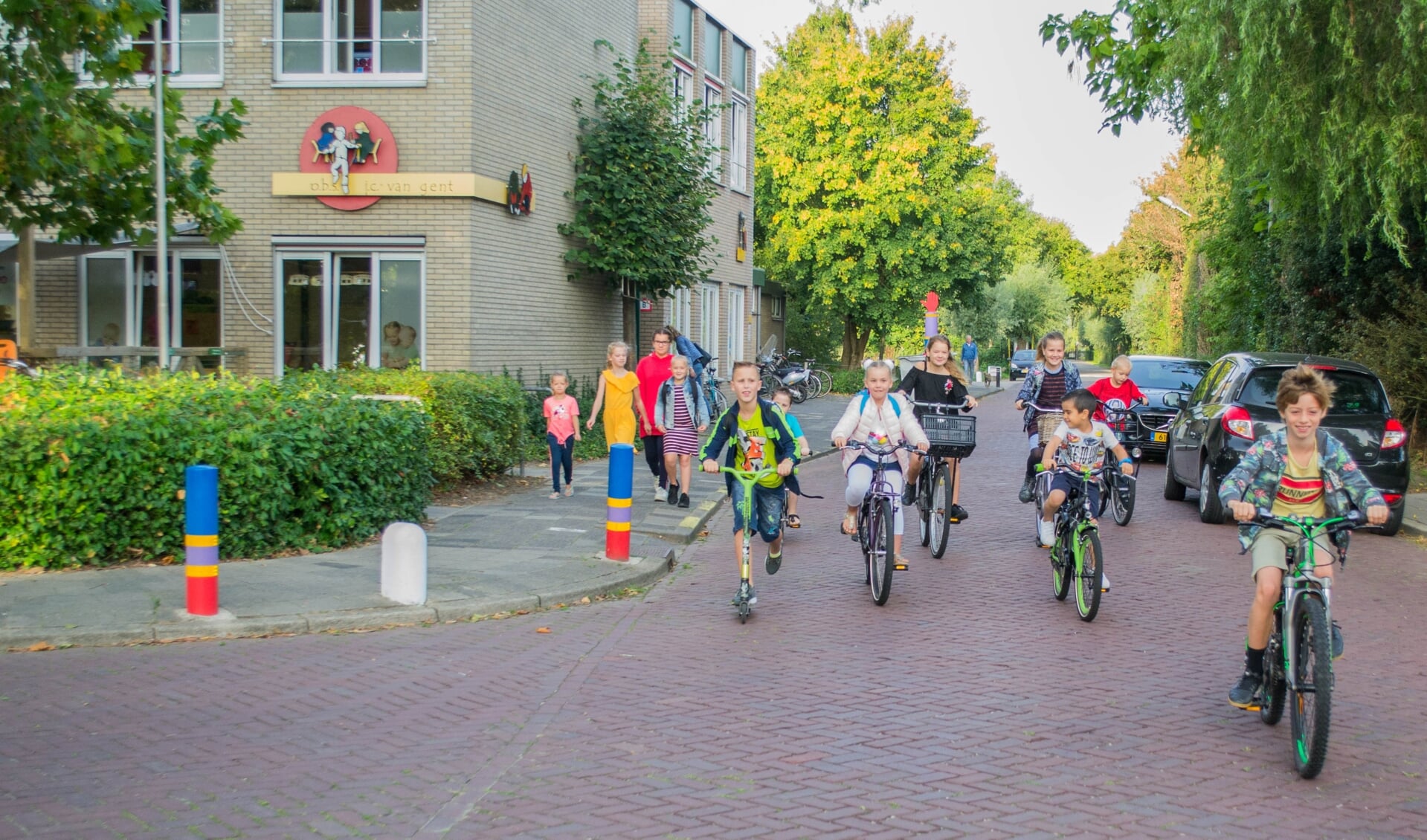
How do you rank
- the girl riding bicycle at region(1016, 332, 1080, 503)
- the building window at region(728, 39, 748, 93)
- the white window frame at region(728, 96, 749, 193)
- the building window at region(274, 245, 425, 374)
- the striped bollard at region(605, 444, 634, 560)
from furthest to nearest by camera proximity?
1. the white window frame at region(728, 96, 749, 193)
2. the building window at region(728, 39, 748, 93)
3. the building window at region(274, 245, 425, 374)
4. the girl riding bicycle at region(1016, 332, 1080, 503)
5. the striped bollard at region(605, 444, 634, 560)

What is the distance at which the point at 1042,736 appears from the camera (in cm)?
551

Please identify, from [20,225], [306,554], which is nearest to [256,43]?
[20,225]

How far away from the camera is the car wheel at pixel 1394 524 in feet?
39.8

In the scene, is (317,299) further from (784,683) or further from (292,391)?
(784,683)

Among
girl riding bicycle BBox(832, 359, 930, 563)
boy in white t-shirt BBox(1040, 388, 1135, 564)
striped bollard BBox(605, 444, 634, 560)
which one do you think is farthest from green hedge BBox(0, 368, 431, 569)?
boy in white t-shirt BBox(1040, 388, 1135, 564)

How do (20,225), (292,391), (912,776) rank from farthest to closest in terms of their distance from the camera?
1. (20,225)
2. (292,391)
3. (912,776)

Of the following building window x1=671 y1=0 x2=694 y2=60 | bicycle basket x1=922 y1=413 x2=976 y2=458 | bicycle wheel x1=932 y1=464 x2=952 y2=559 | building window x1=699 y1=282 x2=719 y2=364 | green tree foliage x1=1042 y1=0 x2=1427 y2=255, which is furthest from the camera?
building window x1=699 y1=282 x2=719 y2=364

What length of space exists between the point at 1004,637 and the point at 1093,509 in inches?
57.3

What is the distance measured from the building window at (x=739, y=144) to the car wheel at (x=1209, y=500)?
17031 mm

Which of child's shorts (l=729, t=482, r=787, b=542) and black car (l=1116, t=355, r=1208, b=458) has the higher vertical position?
black car (l=1116, t=355, r=1208, b=458)

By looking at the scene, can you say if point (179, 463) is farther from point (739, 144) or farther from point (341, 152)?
point (739, 144)

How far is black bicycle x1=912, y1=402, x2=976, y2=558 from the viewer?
10.3 m

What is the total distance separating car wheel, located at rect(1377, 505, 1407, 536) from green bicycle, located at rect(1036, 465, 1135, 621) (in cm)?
489

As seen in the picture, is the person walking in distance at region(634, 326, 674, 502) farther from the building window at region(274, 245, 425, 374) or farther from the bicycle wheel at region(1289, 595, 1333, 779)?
the bicycle wheel at region(1289, 595, 1333, 779)
